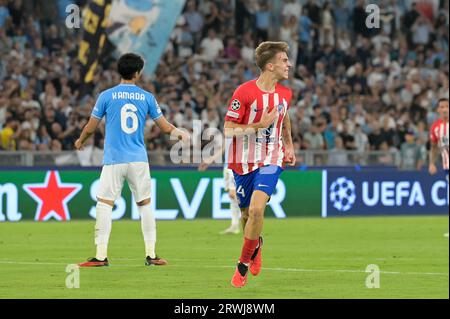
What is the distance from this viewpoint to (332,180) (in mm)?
27328

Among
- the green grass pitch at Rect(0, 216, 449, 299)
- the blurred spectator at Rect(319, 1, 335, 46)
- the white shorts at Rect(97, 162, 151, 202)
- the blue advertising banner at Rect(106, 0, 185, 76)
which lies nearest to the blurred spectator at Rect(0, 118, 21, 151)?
the green grass pitch at Rect(0, 216, 449, 299)

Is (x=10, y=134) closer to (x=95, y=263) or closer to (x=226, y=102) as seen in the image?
(x=226, y=102)

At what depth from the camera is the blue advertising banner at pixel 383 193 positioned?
1082 inches

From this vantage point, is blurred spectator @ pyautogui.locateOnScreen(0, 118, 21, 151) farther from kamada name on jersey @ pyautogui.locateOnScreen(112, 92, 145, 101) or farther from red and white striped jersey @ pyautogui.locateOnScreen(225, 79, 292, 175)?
red and white striped jersey @ pyautogui.locateOnScreen(225, 79, 292, 175)

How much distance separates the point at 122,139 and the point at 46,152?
10.7 metres

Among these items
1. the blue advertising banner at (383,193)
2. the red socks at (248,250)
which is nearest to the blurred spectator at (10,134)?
the blue advertising banner at (383,193)

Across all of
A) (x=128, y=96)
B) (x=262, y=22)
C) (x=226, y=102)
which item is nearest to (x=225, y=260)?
(x=128, y=96)

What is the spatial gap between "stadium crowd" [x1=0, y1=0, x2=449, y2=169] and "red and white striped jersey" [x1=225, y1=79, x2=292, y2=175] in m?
12.9

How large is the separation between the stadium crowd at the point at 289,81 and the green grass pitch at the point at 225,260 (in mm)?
2964

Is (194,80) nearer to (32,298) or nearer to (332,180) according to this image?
(332,180)

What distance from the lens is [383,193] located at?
28.1 metres

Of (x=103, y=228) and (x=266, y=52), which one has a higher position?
(x=266, y=52)

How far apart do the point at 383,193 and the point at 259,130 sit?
1572cm

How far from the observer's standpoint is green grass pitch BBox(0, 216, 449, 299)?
11.9 metres
